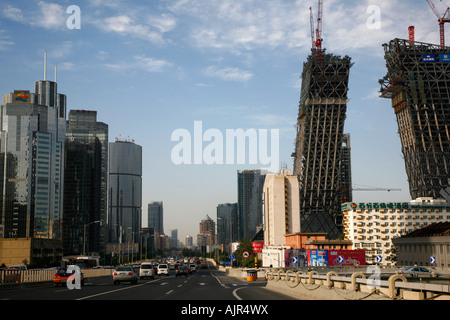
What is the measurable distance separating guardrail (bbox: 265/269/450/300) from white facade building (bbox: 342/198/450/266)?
138 m

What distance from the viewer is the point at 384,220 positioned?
166 meters

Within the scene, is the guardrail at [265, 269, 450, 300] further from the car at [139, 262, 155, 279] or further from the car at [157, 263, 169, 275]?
the car at [157, 263, 169, 275]

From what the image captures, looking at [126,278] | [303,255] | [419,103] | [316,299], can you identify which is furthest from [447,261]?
[419,103]

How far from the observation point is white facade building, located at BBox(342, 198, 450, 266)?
164 metres

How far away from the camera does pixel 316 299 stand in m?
24.1

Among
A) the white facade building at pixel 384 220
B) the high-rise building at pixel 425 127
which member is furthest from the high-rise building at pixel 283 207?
the high-rise building at pixel 425 127

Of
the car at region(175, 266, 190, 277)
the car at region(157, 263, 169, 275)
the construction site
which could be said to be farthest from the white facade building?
the car at region(175, 266, 190, 277)

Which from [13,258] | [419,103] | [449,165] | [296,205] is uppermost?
[419,103]

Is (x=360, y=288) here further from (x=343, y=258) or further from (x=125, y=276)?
(x=343, y=258)

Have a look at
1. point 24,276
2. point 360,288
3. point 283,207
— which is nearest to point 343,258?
point 283,207

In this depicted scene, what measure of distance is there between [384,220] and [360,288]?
155545mm
